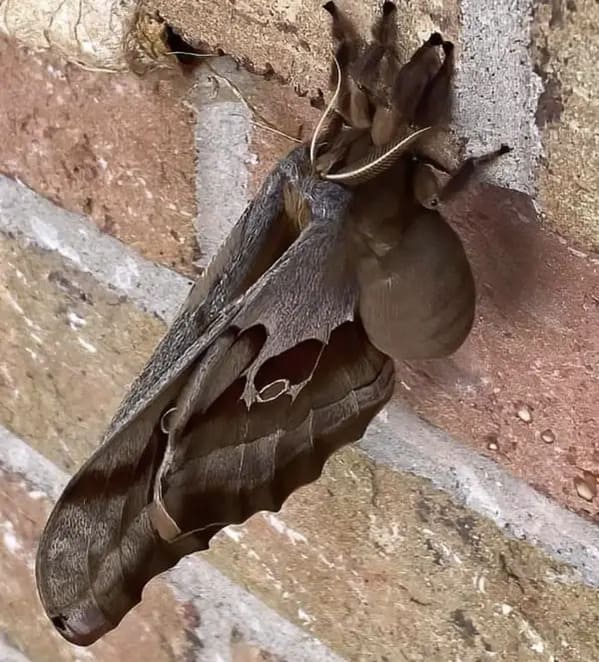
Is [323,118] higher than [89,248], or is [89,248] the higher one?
[323,118]

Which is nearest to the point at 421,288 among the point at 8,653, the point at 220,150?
the point at 220,150

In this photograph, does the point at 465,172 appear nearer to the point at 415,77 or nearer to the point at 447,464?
the point at 415,77

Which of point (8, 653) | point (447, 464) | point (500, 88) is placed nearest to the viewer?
point (500, 88)

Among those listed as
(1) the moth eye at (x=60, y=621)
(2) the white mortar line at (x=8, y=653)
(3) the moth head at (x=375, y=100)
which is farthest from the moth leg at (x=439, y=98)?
(2) the white mortar line at (x=8, y=653)

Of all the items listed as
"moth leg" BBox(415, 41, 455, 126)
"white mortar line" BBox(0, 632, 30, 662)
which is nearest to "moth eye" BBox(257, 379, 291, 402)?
"moth leg" BBox(415, 41, 455, 126)

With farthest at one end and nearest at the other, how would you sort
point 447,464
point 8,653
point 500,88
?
1. point 8,653
2. point 447,464
3. point 500,88

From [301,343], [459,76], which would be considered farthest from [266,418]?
[459,76]

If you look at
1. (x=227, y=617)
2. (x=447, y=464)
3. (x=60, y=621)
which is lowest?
(x=227, y=617)

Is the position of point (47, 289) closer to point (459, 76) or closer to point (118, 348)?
point (118, 348)

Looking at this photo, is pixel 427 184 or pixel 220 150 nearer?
pixel 427 184
